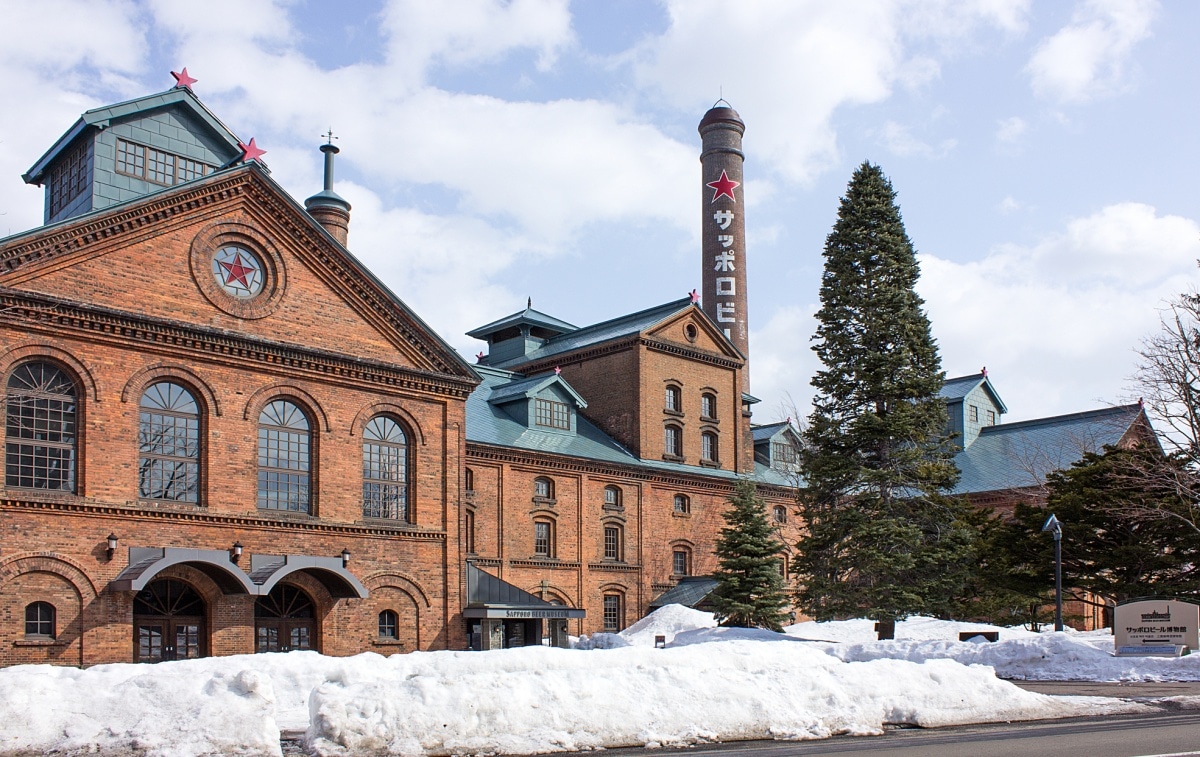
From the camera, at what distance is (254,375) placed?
25953 millimetres

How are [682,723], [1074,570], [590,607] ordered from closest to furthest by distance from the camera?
1. [682,723]
2. [1074,570]
3. [590,607]

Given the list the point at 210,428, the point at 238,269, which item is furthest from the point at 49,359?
the point at 238,269

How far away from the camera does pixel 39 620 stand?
21.9 metres

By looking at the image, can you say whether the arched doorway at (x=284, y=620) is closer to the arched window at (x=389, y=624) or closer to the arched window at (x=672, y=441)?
the arched window at (x=389, y=624)

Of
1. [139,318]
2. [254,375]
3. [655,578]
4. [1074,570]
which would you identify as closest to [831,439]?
[1074,570]

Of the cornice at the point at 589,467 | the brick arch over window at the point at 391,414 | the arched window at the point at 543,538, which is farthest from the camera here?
the arched window at the point at 543,538

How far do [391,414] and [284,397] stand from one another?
315cm

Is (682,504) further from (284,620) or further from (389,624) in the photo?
(284,620)

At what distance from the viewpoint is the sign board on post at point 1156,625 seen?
2225cm

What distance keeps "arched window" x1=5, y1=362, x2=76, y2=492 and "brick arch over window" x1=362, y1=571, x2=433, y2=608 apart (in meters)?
7.38

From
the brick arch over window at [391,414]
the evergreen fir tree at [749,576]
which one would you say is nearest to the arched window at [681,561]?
the evergreen fir tree at [749,576]

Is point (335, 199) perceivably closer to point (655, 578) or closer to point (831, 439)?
point (655, 578)

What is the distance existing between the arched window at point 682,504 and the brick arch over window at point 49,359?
25091mm

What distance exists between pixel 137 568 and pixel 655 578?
2307cm
